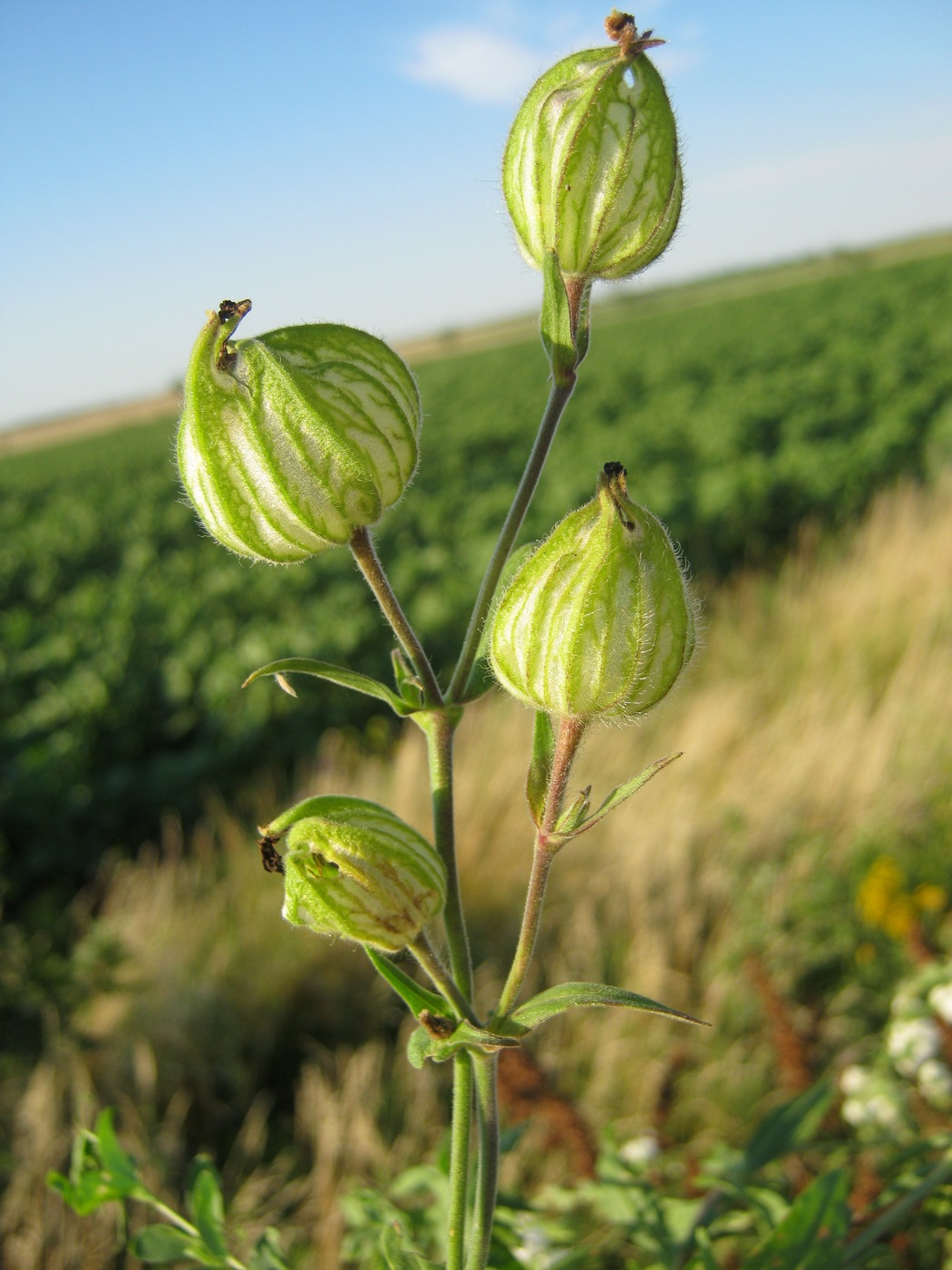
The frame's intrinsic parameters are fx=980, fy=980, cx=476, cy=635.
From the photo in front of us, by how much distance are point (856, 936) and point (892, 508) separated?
632 centimetres

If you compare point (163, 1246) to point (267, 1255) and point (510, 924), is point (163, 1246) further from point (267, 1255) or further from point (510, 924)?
point (510, 924)

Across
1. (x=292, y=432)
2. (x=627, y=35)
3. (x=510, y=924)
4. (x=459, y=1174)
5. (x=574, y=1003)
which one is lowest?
(x=510, y=924)

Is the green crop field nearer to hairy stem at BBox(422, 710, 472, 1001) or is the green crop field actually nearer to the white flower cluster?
the white flower cluster

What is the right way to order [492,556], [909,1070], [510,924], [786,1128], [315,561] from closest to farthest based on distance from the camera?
[492,556]
[786,1128]
[909,1070]
[510,924]
[315,561]

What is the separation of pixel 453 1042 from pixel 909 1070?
2347 millimetres

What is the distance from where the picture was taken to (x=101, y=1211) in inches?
127

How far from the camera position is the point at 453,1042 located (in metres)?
1.03

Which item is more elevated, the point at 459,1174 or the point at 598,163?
the point at 598,163

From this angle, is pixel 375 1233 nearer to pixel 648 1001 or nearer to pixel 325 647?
pixel 648 1001

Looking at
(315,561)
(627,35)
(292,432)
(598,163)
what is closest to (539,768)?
(292,432)

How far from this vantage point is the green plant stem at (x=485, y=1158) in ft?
3.64

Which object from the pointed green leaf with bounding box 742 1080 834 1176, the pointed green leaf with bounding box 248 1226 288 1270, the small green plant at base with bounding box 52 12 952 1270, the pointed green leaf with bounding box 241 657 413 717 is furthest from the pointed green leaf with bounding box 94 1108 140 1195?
the pointed green leaf with bounding box 742 1080 834 1176

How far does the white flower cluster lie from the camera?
2.68m

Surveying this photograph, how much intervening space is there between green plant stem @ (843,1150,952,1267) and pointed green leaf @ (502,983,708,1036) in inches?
21.4
